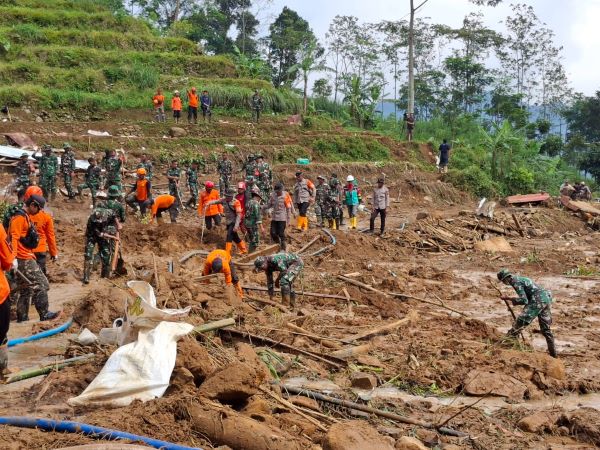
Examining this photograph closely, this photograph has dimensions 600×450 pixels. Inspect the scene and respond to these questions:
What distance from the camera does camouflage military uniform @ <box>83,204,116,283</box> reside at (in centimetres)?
1113

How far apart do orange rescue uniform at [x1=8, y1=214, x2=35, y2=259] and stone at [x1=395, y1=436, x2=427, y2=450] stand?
5.46 m

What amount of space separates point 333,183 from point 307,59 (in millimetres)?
16831

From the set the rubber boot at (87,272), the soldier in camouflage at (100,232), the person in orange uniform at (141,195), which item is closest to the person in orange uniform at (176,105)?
the person in orange uniform at (141,195)

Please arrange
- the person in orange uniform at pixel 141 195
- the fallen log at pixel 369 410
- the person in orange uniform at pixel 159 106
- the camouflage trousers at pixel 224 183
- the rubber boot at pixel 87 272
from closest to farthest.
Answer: the fallen log at pixel 369 410 → the rubber boot at pixel 87 272 → the person in orange uniform at pixel 141 195 → the camouflage trousers at pixel 224 183 → the person in orange uniform at pixel 159 106

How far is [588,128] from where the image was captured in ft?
158

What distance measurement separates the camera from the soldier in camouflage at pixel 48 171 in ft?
59.2

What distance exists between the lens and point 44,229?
9.52 meters

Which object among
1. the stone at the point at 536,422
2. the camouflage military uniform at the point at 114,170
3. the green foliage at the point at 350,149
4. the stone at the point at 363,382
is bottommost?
the stone at the point at 536,422

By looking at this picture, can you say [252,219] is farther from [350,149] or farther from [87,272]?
[350,149]

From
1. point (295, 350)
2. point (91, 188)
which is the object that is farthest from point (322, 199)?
point (295, 350)

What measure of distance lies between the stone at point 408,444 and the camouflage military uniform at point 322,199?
1352 cm

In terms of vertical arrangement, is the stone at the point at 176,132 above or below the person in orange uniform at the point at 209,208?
above

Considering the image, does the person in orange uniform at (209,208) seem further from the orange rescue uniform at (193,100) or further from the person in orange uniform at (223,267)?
the orange rescue uniform at (193,100)

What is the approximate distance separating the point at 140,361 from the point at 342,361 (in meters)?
2.98
